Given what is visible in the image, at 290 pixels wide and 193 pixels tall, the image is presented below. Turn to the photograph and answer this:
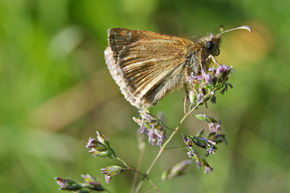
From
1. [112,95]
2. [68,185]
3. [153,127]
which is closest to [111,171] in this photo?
[68,185]

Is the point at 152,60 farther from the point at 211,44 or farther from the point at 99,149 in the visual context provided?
the point at 99,149

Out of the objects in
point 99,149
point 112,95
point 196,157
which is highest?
point 99,149

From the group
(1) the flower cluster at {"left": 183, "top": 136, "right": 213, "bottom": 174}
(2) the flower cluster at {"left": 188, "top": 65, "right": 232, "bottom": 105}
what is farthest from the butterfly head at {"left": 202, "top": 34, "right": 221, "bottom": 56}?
(1) the flower cluster at {"left": 183, "top": 136, "right": 213, "bottom": 174}

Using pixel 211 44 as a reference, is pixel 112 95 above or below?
below

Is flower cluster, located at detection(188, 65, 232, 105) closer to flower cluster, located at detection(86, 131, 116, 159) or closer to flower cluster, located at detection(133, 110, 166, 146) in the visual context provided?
flower cluster, located at detection(133, 110, 166, 146)

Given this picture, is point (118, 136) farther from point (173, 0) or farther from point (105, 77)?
point (173, 0)

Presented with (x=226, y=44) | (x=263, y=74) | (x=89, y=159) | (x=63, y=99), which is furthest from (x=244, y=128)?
(x=63, y=99)

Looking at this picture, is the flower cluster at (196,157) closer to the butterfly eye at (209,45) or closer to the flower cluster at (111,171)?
the flower cluster at (111,171)

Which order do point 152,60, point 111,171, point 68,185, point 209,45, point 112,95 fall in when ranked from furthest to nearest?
point 112,95 → point 152,60 → point 209,45 → point 111,171 → point 68,185

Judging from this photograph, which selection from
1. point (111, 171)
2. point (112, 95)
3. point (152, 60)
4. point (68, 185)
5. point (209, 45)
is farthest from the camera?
point (112, 95)
